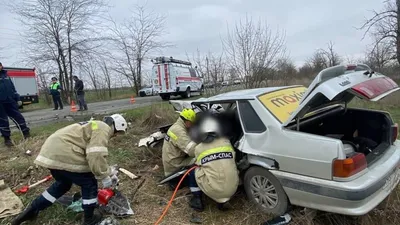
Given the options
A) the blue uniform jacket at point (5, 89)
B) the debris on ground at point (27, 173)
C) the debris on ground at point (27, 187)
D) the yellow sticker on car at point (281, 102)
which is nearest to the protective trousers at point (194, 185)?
the yellow sticker on car at point (281, 102)

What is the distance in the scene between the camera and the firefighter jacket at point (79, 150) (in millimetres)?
3011

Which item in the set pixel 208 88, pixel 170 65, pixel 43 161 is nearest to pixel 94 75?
pixel 170 65

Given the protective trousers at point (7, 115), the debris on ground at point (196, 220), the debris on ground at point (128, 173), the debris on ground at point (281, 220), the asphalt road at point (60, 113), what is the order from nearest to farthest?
1. the debris on ground at point (281, 220)
2. the debris on ground at point (196, 220)
3. the debris on ground at point (128, 173)
4. the protective trousers at point (7, 115)
5. the asphalt road at point (60, 113)

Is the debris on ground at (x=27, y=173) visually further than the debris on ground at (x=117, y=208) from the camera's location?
Yes

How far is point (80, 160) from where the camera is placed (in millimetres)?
3109

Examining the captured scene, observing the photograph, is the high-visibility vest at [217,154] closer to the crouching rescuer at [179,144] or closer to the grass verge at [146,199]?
the crouching rescuer at [179,144]

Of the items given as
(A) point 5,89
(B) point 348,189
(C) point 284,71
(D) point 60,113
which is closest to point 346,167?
(B) point 348,189

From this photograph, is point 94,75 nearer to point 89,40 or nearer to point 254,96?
point 89,40

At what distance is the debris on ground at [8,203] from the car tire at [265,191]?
286 cm

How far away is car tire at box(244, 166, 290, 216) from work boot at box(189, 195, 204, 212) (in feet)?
1.89

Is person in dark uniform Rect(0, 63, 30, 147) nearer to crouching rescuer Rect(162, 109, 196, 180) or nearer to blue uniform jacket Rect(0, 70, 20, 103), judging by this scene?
blue uniform jacket Rect(0, 70, 20, 103)

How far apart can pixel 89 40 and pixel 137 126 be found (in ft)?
59.7

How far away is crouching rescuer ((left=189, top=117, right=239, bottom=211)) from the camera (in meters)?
3.17

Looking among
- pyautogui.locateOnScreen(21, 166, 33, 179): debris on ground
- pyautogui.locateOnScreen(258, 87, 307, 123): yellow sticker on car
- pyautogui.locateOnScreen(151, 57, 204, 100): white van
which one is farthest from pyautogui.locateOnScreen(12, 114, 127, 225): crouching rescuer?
pyautogui.locateOnScreen(151, 57, 204, 100): white van
